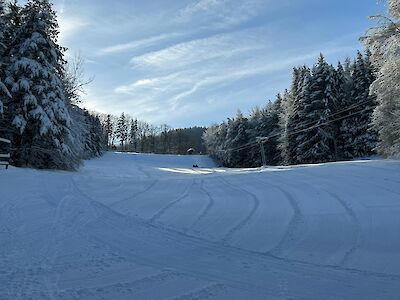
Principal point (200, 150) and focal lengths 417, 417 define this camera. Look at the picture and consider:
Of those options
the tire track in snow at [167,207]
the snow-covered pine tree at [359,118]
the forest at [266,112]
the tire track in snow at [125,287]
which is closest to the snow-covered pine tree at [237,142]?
the forest at [266,112]

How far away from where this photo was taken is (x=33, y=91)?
21688mm

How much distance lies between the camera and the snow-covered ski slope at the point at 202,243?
465 centimetres

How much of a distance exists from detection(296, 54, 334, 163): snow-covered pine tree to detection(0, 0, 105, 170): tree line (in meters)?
26.4

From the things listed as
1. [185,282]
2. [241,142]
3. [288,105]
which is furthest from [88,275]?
[241,142]

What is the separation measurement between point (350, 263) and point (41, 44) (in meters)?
21.2

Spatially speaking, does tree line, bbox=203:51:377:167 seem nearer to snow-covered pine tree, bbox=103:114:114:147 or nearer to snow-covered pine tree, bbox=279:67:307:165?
snow-covered pine tree, bbox=279:67:307:165

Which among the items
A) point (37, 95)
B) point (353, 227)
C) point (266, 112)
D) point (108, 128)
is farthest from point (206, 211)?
point (108, 128)

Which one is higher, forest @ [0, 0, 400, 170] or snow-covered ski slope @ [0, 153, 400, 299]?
forest @ [0, 0, 400, 170]

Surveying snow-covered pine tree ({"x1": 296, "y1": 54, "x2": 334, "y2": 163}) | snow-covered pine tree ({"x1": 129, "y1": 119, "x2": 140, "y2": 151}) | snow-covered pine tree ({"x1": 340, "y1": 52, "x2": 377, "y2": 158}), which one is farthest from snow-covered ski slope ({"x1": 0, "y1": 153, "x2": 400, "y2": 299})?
snow-covered pine tree ({"x1": 129, "y1": 119, "x2": 140, "y2": 151})

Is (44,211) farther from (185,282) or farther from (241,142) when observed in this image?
(241,142)

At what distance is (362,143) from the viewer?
42.1 meters

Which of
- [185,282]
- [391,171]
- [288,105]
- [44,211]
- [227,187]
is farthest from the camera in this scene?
[288,105]

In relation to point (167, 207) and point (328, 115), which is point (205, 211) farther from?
point (328, 115)

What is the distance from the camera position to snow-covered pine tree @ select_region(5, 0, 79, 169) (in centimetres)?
2116
